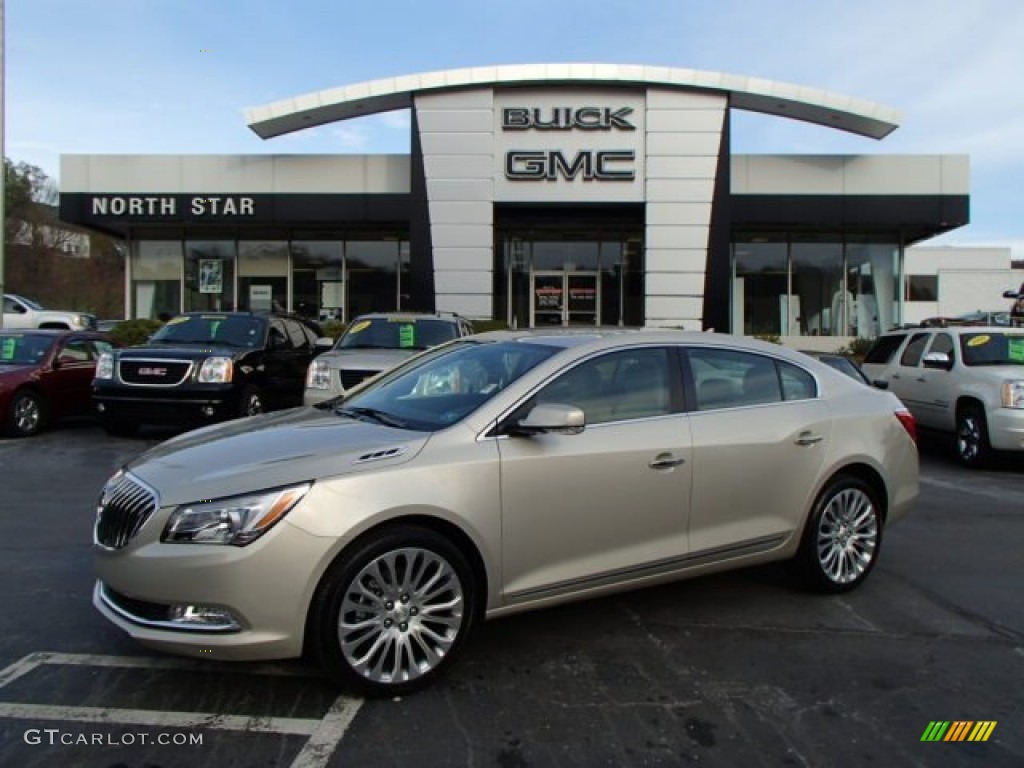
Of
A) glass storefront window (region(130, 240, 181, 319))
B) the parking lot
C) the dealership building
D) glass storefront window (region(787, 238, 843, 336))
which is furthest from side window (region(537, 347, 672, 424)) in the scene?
glass storefront window (region(130, 240, 181, 319))

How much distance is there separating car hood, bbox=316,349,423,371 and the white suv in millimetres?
6863

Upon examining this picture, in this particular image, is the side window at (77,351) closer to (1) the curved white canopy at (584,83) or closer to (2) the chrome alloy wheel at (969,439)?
(1) the curved white canopy at (584,83)

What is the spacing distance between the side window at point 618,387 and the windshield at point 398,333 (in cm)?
633

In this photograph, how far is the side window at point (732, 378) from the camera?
15.1 feet

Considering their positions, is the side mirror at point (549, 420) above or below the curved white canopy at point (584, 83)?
below

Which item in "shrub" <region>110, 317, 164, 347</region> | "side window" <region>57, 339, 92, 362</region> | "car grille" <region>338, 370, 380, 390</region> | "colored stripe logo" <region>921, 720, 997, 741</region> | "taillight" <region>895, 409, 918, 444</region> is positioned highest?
"shrub" <region>110, 317, 164, 347</region>

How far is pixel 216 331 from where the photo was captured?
37.5ft

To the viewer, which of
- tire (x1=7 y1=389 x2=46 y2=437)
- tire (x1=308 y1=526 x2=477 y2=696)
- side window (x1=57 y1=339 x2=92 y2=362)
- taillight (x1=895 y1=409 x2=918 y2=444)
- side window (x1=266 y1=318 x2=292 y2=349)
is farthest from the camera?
side window (x1=57 y1=339 x2=92 y2=362)

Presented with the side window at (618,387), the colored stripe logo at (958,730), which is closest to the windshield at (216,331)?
the side window at (618,387)

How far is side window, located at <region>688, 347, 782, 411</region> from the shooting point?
15.1ft

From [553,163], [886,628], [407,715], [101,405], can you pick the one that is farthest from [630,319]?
[407,715]

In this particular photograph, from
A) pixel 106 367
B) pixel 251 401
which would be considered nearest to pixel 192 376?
pixel 251 401

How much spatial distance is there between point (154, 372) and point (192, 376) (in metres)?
0.53

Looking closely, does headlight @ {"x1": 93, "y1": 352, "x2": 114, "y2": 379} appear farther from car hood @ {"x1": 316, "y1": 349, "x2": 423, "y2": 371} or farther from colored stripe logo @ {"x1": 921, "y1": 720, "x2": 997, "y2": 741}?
colored stripe logo @ {"x1": 921, "y1": 720, "x2": 997, "y2": 741}
